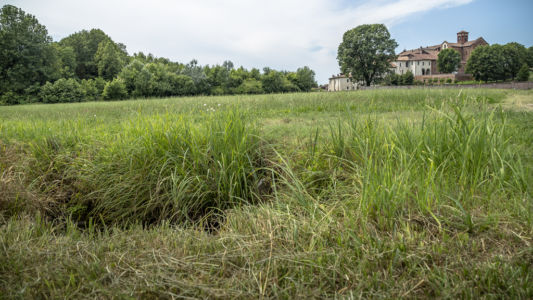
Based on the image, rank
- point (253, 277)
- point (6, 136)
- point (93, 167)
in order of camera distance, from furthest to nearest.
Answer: point (6, 136) < point (93, 167) < point (253, 277)

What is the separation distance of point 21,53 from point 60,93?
7853 mm

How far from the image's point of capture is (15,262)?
1752 millimetres

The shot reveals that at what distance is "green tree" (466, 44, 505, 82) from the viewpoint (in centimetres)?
5566

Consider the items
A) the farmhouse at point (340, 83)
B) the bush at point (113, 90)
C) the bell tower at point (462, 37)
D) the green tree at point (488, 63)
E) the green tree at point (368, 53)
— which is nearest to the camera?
the bush at point (113, 90)

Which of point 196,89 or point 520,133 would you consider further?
point 196,89

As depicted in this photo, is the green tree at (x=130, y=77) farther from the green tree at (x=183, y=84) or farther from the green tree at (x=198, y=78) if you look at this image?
the green tree at (x=198, y=78)

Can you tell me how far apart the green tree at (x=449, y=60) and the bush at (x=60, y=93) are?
262 ft

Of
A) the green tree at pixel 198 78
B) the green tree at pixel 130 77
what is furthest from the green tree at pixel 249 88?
the green tree at pixel 130 77

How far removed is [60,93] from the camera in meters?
32.7

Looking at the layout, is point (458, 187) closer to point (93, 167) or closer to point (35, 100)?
point (93, 167)

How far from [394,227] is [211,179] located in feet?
6.40

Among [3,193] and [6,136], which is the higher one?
[6,136]

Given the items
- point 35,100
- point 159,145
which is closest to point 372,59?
point 35,100

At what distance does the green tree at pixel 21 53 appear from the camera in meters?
33.2
